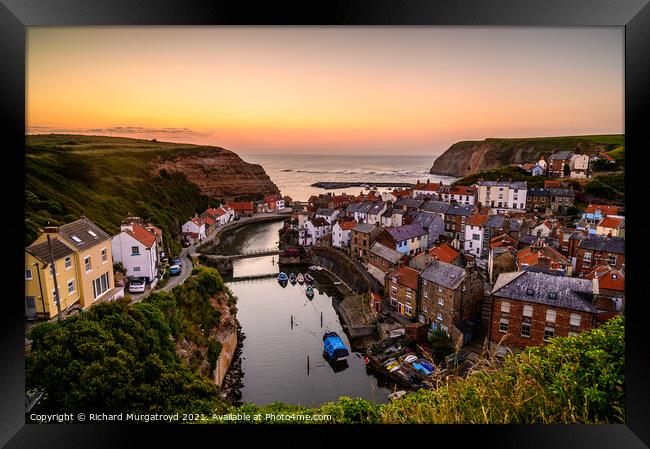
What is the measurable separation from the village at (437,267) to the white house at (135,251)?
2cm

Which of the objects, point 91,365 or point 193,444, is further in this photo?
point 91,365

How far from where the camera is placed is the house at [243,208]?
20.5 m

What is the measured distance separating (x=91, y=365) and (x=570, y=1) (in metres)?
4.52

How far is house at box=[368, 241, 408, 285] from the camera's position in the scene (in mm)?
10461

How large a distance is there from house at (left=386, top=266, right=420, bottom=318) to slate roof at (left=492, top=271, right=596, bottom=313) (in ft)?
8.00

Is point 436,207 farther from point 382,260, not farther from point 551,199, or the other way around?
point 551,199

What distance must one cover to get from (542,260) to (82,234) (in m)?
7.57

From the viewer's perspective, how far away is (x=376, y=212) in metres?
14.7

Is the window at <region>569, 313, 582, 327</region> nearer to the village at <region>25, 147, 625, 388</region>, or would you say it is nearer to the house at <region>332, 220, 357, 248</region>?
the village at <region>25, 147, 625, 388</region>
